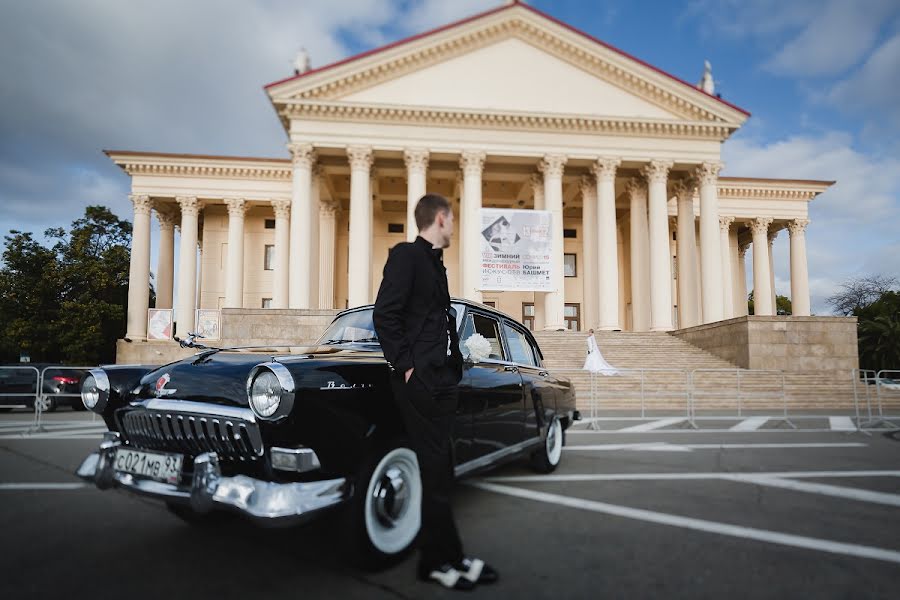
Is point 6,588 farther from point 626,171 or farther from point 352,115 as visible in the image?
point 626,171

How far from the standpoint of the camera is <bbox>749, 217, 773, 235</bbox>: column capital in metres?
34.7

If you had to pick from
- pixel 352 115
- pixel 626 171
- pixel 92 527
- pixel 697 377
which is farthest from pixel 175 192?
pixel 92 527

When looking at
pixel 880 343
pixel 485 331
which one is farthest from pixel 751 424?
pixel 880 343

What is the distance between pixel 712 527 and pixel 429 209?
2887mm

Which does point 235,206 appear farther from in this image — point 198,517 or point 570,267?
point 198,517

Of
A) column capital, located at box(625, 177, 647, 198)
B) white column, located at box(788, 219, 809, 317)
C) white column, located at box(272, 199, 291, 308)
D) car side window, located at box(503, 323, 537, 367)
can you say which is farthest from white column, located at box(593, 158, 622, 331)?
car side window, located at box(503, 323, 537, 367)

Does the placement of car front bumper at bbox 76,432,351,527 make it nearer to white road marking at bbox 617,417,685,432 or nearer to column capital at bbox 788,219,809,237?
white road marking at bbox 617,417,685,432

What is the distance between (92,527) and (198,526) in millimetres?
706

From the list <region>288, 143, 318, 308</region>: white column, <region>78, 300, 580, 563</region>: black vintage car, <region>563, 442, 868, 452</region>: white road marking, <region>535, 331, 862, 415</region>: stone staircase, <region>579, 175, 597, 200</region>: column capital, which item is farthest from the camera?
<region>579, 175, 597, 200</region>: column capital

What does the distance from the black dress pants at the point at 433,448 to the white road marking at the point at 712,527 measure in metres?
1.80

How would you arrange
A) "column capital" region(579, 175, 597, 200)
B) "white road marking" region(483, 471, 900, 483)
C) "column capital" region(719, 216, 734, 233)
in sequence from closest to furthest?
"white road marking" region(483, 471, 900, 483), "column capital" region(579, 175, 597, 200), "column capital" region(719, 216, 734, 233)

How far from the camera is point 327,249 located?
31.2m

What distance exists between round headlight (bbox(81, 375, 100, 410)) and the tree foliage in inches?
1204

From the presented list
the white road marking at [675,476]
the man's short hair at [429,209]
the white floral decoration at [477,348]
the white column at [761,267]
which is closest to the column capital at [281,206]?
the white column at [761,267]
